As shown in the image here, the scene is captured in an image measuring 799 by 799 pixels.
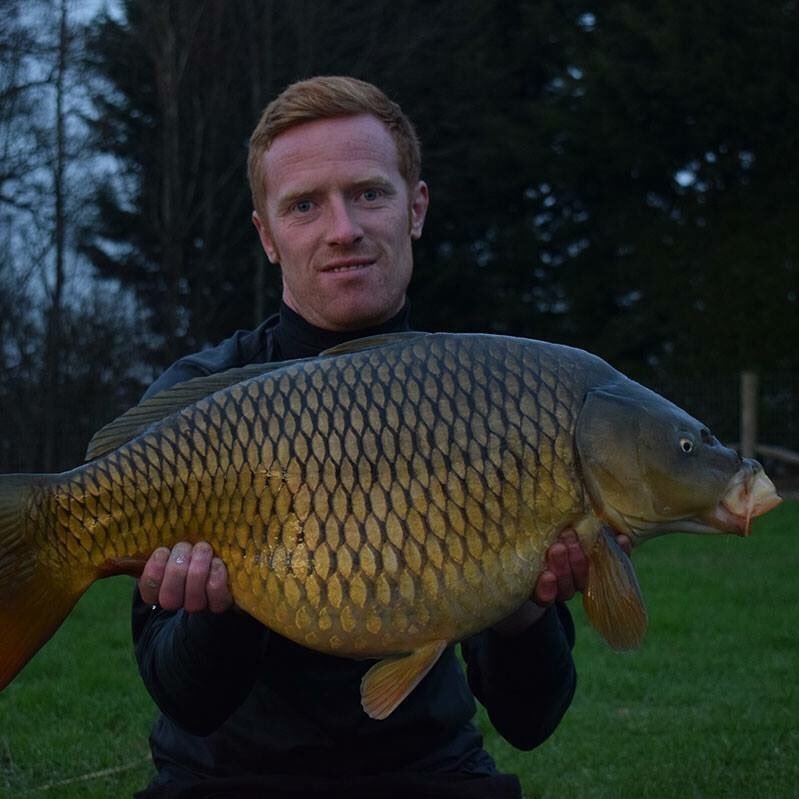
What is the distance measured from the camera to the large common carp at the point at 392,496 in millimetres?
1488

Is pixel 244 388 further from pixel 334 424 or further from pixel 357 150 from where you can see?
pixel 357 150

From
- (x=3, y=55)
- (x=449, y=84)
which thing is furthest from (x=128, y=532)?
(x=449, y=84)

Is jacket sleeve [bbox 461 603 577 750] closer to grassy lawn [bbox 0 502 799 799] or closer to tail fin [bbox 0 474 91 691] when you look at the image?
tail fin [bbox 0 474 91 691]

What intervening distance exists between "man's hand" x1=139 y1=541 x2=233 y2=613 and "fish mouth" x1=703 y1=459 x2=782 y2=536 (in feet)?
2.07

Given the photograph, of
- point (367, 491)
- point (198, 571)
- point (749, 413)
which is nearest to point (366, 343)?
point (367, 491)

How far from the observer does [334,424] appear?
1522mm

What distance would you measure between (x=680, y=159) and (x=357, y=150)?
41.9 feet

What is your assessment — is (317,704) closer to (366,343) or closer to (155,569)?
(155,569)

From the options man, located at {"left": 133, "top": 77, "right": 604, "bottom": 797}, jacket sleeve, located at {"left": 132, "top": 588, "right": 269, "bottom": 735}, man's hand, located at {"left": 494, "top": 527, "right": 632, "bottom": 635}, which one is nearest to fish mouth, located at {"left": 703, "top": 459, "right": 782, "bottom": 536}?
man's hand, located at {"left": 494, "top": 527, "right": 632, "bottom": 635}

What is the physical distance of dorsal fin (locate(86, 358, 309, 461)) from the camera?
165 centimetres

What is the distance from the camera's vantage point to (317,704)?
75.6 inches

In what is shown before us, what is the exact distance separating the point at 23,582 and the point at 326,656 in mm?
547

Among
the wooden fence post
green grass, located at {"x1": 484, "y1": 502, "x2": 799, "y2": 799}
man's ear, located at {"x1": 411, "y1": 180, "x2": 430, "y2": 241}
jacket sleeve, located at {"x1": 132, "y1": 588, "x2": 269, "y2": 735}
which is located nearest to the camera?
jacket sleeve, located at {"x1": 132, "y1": 588, "x2": 269, "y2": 735}

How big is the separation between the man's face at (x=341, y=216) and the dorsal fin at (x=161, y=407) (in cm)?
43
